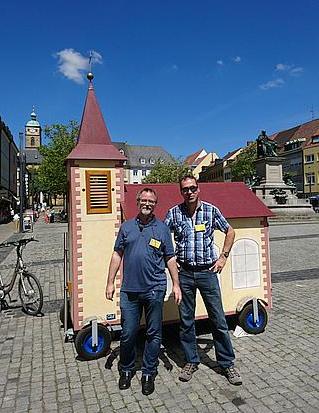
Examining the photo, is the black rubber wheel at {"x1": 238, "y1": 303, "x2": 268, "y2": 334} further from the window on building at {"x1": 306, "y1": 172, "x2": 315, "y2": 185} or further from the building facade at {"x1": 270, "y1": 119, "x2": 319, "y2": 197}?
the window on building at {"x1": 306, "y1": 172, "x2": 315, "y2": 185}

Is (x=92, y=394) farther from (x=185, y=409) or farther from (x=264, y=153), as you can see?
(x=264, y=153)

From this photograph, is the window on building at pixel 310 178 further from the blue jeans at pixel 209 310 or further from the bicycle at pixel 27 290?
the blue jeans at pixel 209 310

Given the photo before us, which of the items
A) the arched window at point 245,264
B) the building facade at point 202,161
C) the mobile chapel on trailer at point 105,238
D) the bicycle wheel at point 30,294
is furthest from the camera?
the building facade at point 202,161

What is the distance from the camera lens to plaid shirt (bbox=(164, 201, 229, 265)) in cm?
388

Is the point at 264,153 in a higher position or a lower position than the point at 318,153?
lower

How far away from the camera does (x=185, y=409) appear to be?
3.33 metres

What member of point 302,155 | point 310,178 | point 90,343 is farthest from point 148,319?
point 302,155

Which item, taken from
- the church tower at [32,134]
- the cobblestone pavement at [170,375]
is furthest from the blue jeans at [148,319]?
the church tower at [32,134]

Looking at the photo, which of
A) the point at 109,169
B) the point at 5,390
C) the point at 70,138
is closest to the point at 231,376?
the point at 5,390

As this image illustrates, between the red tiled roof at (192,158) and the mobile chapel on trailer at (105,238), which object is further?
the red tiled roof at (192,158)

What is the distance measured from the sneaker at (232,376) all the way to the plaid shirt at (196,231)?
1103 mm

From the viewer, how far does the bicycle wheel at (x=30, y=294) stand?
645 cm

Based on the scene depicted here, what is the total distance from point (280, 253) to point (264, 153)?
22.9 m

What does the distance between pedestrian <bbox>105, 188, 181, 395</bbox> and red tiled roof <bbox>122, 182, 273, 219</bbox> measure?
3.56 feet
